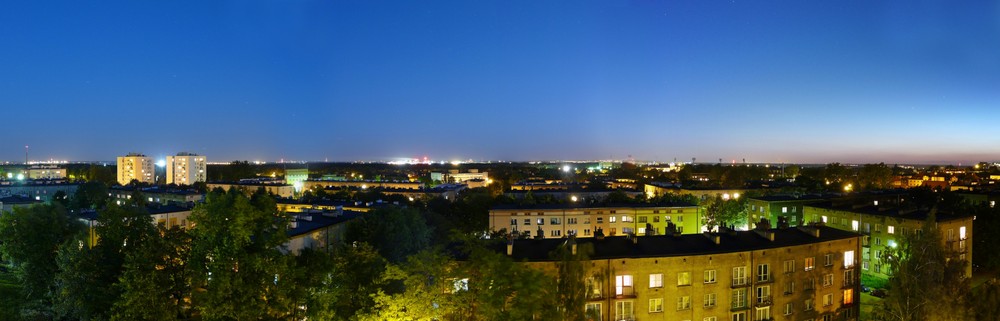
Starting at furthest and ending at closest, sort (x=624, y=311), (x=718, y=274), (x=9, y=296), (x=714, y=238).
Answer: (x=9, y=296)
(x=714, y=238)
(x=718, y=274)
(x=624, y=311)

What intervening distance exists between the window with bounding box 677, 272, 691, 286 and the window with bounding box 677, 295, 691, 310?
0.69 m

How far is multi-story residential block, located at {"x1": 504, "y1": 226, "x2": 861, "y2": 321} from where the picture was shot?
2583 centimetres

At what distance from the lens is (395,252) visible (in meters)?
33.4

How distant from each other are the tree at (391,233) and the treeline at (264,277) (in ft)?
30.0

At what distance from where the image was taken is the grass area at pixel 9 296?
2772 cm

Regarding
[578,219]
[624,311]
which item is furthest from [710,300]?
[578,219]

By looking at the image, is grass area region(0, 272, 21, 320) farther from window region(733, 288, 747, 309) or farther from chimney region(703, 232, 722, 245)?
window region(733, 288, 747, 309)

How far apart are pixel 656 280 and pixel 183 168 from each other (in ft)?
597

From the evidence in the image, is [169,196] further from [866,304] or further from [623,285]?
[866,304]

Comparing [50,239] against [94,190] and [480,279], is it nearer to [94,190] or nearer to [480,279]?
[480,279]

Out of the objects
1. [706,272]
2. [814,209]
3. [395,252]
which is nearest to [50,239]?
[395,252]

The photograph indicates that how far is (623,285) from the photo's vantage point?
1022 inches

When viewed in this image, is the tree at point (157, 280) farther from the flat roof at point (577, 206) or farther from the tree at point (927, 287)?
the flat roof at point (577, 206)

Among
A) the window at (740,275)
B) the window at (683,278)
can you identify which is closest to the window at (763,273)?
the window at (740,275)
